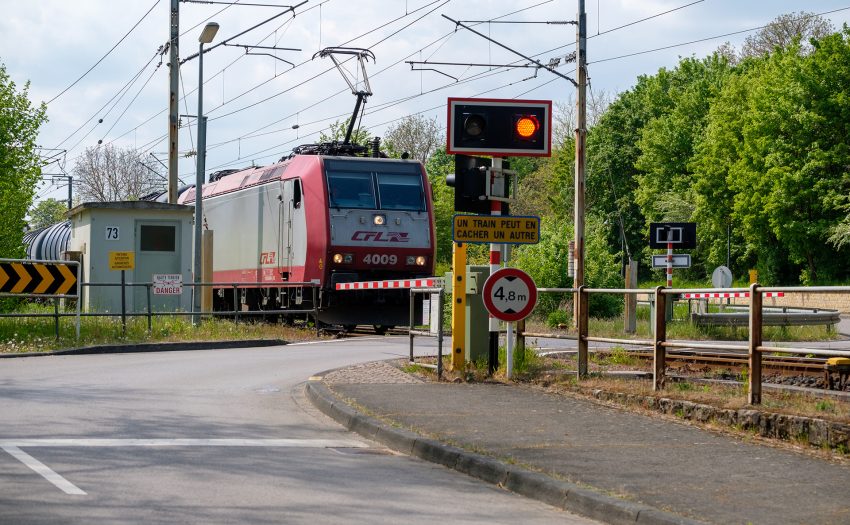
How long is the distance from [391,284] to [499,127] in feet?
22.0

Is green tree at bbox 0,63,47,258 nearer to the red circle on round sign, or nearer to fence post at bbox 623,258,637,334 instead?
fence post at bbox 623,258,637,334

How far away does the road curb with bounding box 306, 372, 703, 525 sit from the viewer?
6.91 m

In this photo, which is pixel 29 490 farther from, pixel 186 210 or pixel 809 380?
pixel 186 210

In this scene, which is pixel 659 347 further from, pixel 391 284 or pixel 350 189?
pixel 350 189

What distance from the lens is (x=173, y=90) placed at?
30.4m

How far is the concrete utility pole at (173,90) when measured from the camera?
2995 centimetres

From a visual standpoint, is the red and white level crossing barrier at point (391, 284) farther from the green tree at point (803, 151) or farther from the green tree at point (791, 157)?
the green tree at point (803, 151)

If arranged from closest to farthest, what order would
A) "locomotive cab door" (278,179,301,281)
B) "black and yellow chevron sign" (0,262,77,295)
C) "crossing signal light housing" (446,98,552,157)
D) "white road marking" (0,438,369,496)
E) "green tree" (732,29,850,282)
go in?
"white road marking" (0,438,369,496)
"crossing signal light housing" (446,98,552,157)
"black and yellow chevron sign" (0,262,77,295)
"locomotive cab door" (278,179,301,281)
"green tree" (732,29,850,282)

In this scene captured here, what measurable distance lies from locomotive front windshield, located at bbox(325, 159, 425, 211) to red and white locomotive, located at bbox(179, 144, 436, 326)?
0.02m

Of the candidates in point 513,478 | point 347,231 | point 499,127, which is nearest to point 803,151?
point 347,231

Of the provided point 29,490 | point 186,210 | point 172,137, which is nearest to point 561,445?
point 29,490

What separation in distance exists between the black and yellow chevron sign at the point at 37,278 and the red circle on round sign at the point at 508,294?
10056 mm

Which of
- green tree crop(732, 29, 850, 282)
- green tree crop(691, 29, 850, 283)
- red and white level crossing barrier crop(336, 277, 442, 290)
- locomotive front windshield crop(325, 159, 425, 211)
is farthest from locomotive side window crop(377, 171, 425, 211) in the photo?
green tree crop(732, 29, 850, 282)

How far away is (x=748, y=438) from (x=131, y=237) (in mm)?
20472
